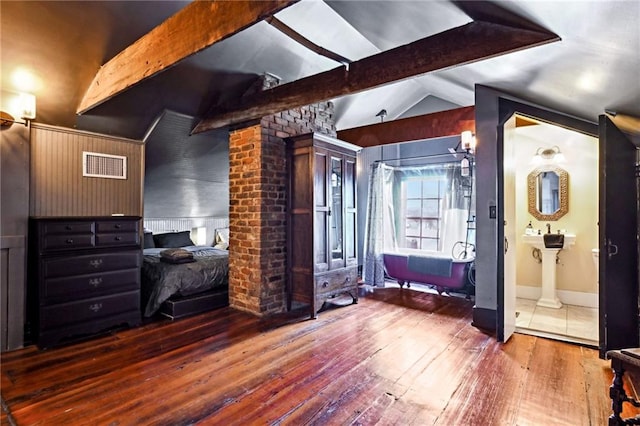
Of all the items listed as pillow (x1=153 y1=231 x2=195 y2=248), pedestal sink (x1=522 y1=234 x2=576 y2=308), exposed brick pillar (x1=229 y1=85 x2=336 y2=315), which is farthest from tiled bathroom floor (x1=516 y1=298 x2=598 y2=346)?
pillow (x1=153 y1=231 x2=195 y2=248)

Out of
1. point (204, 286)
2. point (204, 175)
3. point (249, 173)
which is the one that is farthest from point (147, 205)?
point (249, 173)

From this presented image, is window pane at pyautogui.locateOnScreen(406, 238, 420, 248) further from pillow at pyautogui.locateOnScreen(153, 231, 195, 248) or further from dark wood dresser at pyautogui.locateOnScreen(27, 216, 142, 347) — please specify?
dark wood dresser at pyautogui.locateOnScreen(27, 216, 142, 347)

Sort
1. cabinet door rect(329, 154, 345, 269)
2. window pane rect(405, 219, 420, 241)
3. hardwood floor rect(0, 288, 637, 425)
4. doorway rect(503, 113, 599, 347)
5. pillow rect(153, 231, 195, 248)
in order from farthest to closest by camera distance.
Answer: window pane rect(405, 219, 420, 241) → pillow rect(153, 231, 195, 248) → doorway rect(503, 113, 599, 347) → cabinet door rect(329, 154, 345, 269) → hardwood floor rect(0, 288, 637, 425)

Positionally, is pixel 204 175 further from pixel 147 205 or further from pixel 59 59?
pixel 59 59

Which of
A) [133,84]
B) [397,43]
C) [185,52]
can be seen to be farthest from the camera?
[397,43]

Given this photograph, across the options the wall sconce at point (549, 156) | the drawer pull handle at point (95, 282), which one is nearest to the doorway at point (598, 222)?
the wall sconce at point (549, 156)

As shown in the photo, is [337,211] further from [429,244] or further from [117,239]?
[429,244]

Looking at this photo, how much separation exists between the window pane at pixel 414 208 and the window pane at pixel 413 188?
0.11 metres

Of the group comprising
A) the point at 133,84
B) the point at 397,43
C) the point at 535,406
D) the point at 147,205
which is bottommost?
the point at 535,406

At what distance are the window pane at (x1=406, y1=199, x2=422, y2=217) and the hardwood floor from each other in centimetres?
306

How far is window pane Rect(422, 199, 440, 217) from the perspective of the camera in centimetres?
595

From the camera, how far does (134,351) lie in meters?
2.76

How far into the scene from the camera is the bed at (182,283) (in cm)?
366

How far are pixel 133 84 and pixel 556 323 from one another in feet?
15.4
